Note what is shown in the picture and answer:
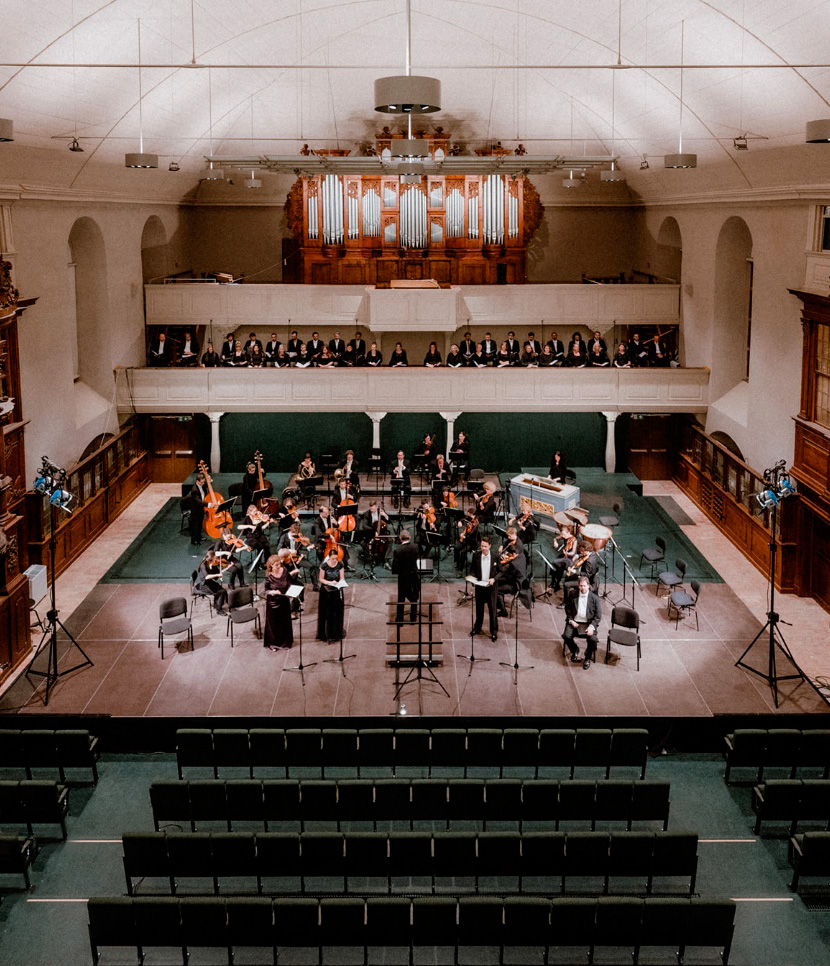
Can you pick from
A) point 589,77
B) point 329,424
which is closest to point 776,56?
point 589,77

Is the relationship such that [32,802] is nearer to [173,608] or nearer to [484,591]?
[173,608]

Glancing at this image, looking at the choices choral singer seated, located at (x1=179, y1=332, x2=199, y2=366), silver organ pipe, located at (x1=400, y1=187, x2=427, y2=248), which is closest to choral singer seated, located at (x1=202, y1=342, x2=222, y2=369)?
choral singer seated, located at (x1=179, y1=332, x2=199, y2=366)

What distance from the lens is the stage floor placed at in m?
12.6

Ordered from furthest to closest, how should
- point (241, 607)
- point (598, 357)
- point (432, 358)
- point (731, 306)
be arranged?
1. point (432, 358)
2. point (598, 357)
3. point (731, 306)
4. point (241, 607)

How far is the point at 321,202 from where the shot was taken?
2359cm

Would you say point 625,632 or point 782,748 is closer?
point 782,748

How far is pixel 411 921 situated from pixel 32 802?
4.11 m

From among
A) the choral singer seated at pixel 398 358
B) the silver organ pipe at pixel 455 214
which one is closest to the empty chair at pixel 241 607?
the choral singer seated at pixel 398 358

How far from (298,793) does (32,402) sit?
10016mm

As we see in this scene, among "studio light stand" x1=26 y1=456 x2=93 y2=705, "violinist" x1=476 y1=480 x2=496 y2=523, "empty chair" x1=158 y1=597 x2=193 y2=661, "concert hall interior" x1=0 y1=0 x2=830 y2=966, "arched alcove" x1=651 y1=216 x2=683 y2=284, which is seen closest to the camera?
"concert hall interior" x1=0 y1=0 x2=830 y2=966

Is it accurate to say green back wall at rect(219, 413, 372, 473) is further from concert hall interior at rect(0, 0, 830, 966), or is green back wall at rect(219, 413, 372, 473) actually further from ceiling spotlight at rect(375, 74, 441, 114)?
ceiling spotlight at rect(375, 74, 441, 114)

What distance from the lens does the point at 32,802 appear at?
10.2m

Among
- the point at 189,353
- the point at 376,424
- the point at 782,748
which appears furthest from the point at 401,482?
the point at 782,748

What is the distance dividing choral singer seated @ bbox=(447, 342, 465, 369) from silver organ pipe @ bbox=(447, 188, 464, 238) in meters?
2.79
